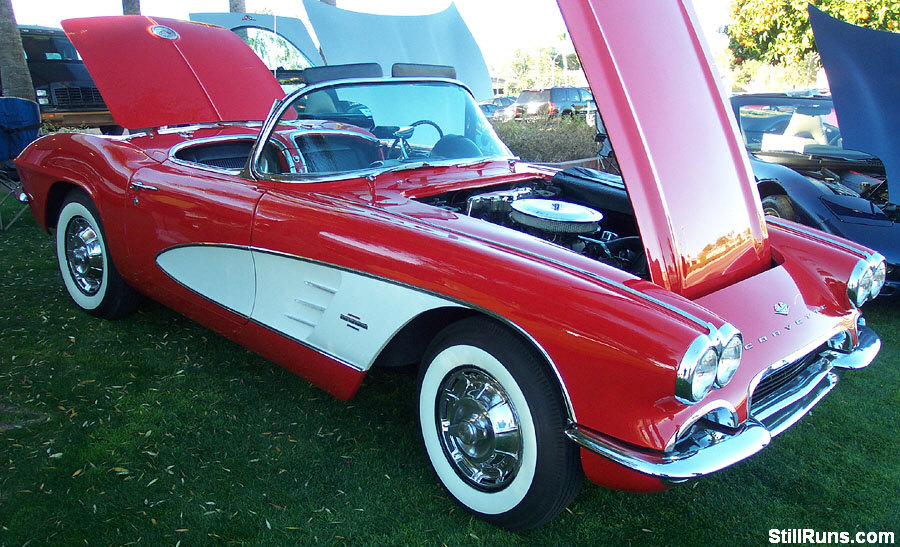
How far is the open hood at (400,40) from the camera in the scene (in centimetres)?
1016

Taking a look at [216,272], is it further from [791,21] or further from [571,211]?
[791,21]

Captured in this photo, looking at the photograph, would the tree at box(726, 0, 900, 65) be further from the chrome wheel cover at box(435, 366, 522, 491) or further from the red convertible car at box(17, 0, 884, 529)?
the chrome wheel cover at box(435, 366, 522, 491)

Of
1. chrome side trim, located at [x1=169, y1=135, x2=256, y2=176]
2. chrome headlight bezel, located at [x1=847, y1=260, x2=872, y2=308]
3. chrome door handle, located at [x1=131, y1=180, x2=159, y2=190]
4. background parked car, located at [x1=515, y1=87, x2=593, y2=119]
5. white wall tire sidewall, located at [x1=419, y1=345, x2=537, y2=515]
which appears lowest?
background parked car, located at [x1=515, y1=87, x2=593, y2=119]

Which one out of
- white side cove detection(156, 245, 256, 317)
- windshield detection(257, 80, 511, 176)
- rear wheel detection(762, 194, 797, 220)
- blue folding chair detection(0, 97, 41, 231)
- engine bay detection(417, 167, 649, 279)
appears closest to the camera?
engine bay detection(417, 167, 649, 279)

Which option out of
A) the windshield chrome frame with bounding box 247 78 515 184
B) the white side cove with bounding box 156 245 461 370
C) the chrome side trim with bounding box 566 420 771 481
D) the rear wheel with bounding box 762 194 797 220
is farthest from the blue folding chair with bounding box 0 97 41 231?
the rear wheel with bounding box 762 194 797 220

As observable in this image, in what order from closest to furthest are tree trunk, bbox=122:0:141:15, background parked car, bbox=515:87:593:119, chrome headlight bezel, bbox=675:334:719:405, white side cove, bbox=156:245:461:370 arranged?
chrome headlight bezel, bbox=675:334:719:405
white side cove, bbox=156:245:461:370
tree trunk, bbox=122:0:141:15
background parked car, bbox=515:87:593:119

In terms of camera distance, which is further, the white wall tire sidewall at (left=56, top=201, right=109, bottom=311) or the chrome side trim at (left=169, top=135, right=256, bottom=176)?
the white wall tire sidewall at (left=56, top=201, right=109, bottom=311)

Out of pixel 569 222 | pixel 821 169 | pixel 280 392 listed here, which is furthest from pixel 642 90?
pixel 821 169

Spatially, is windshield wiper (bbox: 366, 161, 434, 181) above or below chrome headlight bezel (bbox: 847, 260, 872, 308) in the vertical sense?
above

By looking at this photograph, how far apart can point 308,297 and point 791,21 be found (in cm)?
1370

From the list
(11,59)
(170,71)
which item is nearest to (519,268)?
(170,71)

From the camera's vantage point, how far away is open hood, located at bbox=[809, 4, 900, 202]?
145 inches

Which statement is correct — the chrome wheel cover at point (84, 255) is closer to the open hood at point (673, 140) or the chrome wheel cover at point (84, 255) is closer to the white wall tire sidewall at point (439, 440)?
the white wall tire sidewall at point (439, 440)

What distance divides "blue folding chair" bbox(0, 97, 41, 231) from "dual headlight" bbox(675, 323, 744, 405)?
6237mm
